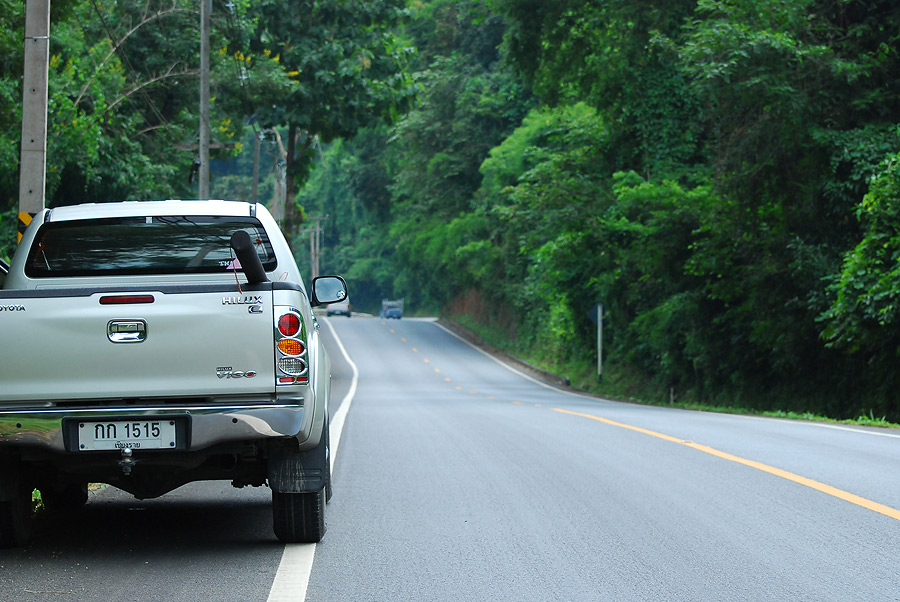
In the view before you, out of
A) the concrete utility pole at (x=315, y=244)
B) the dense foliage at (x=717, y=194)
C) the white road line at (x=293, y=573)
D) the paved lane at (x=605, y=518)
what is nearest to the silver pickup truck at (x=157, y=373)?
the white road line at (x=293, y=573)

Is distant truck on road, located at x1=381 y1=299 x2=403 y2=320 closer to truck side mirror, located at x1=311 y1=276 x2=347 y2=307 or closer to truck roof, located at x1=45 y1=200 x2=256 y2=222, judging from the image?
truck side mirror, located at x1=311 y1=276 x2=347 y2=307

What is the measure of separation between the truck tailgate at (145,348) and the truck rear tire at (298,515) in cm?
93

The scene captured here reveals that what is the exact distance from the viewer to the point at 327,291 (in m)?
8.20

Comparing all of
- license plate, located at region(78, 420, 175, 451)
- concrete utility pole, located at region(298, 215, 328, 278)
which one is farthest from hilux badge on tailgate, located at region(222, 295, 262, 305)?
concrete utility pole, located at region(298, 215, 328, 278)

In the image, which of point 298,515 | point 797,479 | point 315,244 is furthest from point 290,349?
point 315,244

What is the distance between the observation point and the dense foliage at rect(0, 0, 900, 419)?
23.9 meters

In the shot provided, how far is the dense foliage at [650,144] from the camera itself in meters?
23.9

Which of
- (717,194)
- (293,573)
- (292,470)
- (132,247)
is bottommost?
(293,573)

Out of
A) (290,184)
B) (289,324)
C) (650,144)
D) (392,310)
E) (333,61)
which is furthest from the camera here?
(392,310)

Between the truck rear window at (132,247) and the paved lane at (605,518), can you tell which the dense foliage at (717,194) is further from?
the truck rear window at (132,247)

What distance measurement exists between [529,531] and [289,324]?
2.18 m

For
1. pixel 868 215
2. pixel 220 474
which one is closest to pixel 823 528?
pixel 220 474

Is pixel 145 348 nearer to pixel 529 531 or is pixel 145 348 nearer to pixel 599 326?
pixel 529 531

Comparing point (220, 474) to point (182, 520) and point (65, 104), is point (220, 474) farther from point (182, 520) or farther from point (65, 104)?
point (65, 104)
